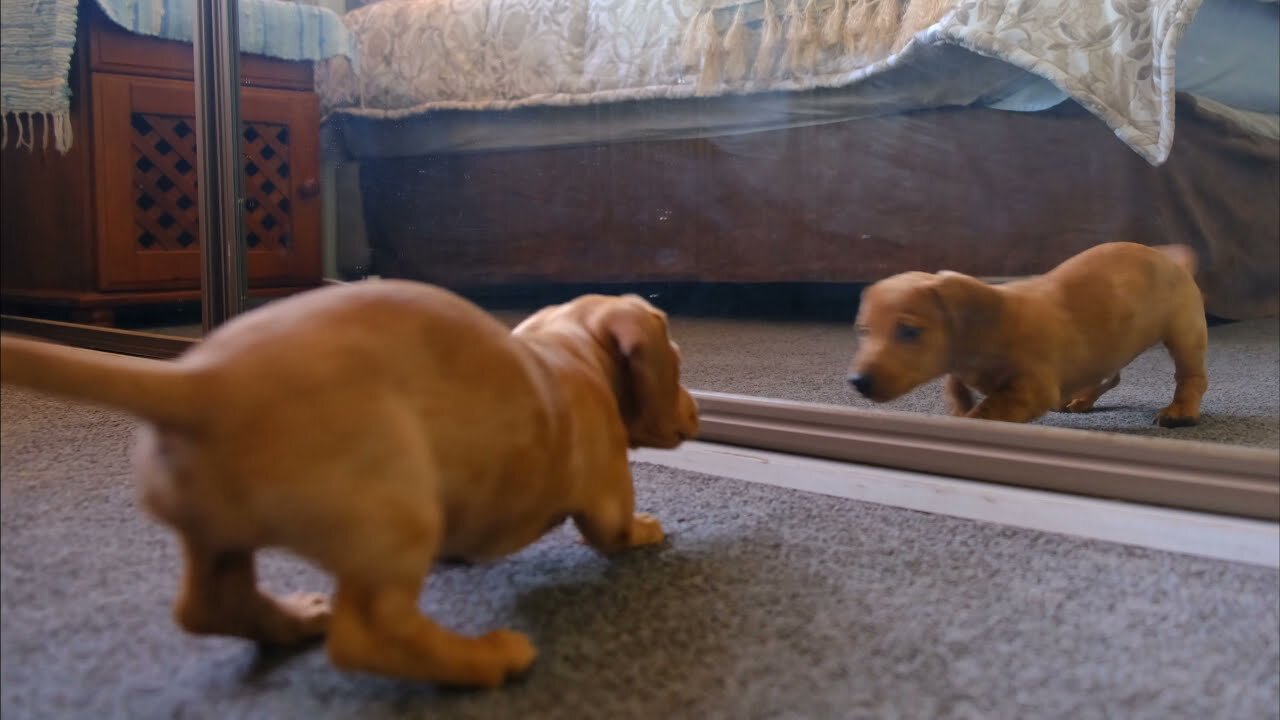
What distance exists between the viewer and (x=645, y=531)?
73 cm

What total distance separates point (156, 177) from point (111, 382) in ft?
3.72

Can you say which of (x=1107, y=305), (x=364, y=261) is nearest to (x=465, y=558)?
(x=1107, y=305)

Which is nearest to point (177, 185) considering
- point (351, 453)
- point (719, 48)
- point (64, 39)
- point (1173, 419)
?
point (64, 39)

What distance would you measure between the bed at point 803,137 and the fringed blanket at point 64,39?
75mm

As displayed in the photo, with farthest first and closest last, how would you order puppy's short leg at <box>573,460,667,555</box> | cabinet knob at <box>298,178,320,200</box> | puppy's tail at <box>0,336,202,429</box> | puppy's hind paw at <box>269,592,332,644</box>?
cabinet knob at <box>298,178,320,200</box>
puppy's short leg at <box>573,460,667,555</box>
puppy's hind paw at <box>269,592,332,644</box>
puppy's tail at <box>0,336,202,429</box>

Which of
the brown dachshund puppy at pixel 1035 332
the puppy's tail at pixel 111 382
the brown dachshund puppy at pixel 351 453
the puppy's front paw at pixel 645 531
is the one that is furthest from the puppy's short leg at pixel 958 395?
the puppy's tail at pixel 111 382

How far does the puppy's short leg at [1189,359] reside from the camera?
42.9 inches

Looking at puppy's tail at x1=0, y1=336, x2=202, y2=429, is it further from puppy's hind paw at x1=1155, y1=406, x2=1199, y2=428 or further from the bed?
puppy's hind paw at x1=1155, y1=406, x2=1199, y2=428

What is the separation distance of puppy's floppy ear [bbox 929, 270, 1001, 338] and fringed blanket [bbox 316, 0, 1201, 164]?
1.56ft

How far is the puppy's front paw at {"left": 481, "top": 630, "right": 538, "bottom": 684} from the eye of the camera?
516 millimetres

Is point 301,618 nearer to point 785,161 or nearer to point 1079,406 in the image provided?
point 1079,406

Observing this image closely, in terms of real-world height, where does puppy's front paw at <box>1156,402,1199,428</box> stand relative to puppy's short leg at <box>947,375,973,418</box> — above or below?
below

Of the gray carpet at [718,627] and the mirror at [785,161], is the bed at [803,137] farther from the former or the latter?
the gray carpet at [718,627]

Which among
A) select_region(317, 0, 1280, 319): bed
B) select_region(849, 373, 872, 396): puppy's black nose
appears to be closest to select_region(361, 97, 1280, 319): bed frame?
select_region(317, 0, 1280, 319): bed
